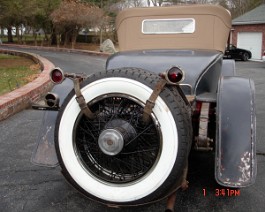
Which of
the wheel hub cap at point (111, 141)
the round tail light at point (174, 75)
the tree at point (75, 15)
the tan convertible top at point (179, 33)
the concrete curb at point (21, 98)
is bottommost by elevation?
the concrete curb at point (21, 98)

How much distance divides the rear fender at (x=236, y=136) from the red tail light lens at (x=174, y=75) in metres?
0.56

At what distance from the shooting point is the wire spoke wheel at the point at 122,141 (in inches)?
91.9

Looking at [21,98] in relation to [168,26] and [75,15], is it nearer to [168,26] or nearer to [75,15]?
[168,26]

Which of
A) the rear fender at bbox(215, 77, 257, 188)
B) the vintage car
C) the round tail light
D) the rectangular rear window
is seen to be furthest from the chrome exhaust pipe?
the rectangular rear window

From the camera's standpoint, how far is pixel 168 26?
4.24m

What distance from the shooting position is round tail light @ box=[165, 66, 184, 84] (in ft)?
7.52

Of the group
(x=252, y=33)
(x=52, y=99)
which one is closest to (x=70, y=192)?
(x=52, y=99)

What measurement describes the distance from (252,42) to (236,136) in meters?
23.3

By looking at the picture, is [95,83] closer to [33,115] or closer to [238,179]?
[238,179]

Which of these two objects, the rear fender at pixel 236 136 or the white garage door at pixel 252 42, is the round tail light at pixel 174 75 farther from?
the white garage door at pixel 252 42

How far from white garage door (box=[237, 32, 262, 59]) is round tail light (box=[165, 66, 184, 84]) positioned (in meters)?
22.9

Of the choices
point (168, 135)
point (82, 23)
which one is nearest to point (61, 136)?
point (168, 135)

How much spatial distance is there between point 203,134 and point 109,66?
4.90 feet
